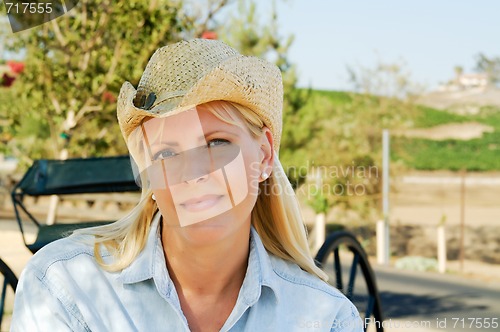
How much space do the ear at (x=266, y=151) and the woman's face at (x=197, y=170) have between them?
93 millimetres

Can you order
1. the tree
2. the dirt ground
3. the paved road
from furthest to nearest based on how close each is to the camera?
the dirt ground < the tree < the paved road

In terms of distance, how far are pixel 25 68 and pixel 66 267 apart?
18.9 feet

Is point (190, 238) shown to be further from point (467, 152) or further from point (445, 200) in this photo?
point (467, 152)

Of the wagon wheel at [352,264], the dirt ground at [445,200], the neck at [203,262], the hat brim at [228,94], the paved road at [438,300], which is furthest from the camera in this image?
the dirt ground at [445,200]

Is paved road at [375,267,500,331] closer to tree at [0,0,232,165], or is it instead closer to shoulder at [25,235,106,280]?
tree at [0,0,232,165]

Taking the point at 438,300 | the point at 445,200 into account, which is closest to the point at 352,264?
the point at 438,300

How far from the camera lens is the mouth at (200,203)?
143cm

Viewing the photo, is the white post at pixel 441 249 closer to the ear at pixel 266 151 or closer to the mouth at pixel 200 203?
the ear at pixel 266 151

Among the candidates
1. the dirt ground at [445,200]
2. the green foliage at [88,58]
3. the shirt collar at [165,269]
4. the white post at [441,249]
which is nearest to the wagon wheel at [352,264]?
the shirt collar at [165,269]

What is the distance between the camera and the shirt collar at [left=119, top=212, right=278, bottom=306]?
148 centimetres

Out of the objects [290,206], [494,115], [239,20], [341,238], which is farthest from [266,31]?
[494,115]

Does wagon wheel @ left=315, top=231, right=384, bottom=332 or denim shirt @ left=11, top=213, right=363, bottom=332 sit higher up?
denim shirt @ left=11, top=213, right=363, bottom=332

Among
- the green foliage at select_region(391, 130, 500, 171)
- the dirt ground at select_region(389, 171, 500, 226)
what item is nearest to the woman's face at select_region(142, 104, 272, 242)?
the dirt ground at select_region(389, 171, 500, 226)
